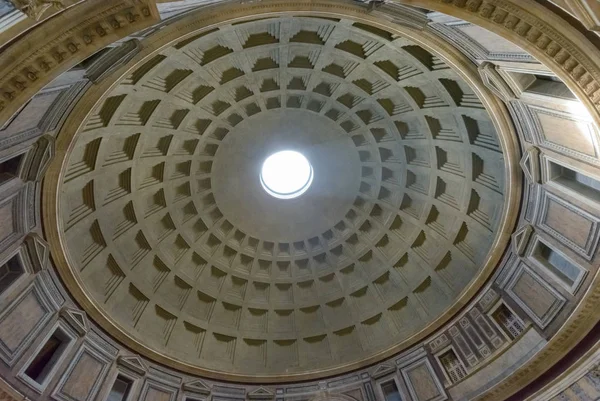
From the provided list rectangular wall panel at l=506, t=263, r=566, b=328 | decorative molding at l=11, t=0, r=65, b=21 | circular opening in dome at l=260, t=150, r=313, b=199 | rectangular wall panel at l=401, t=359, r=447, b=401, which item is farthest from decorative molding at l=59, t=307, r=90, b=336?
rectangular wall panel at l=506, t=263, r=566, b=328

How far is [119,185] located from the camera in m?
19.2

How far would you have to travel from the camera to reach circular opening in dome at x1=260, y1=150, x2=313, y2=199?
24812mm

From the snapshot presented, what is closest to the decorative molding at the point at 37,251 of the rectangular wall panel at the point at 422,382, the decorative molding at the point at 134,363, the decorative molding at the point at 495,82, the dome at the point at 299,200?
the dome at the point at 299,200

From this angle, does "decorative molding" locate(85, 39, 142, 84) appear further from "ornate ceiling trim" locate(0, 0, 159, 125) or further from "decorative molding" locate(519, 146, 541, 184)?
"decorative molding" locate(519, 146, 541, 184)

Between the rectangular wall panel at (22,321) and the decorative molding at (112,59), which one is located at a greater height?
the decorative molding at (112,59)

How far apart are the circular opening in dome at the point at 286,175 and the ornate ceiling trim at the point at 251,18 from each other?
32.3 ft

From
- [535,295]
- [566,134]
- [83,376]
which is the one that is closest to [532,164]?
[566,134]

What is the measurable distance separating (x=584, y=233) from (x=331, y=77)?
11.4 m

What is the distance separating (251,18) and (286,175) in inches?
540

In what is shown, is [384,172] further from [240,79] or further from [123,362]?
[123,362]

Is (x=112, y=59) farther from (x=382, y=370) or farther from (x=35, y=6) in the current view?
(x=382, y=370)

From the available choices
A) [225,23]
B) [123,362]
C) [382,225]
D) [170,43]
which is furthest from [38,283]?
[382,225]

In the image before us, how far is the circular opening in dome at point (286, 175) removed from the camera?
24.8 meters

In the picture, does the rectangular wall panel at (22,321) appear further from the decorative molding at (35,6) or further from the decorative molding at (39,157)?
the decorative molding at (35,6)
